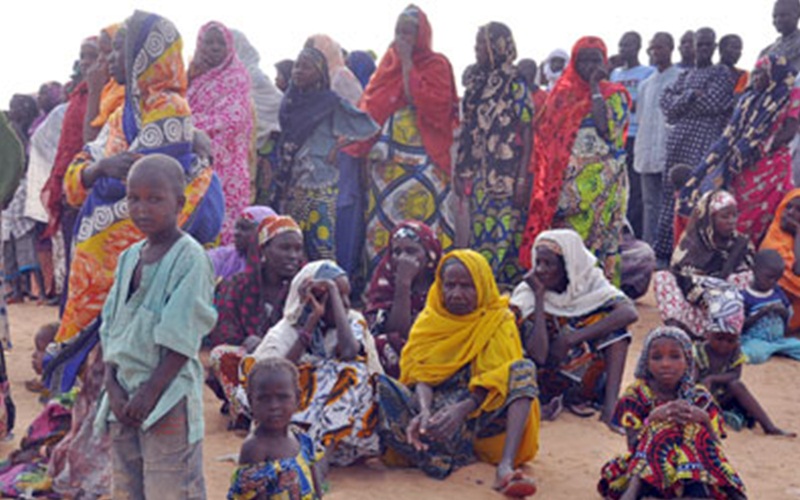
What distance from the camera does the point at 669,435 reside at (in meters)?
4.52

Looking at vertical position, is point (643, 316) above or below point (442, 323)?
below

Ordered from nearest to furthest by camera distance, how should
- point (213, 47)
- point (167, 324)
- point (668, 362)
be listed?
1. point (167, 324)
2. point (668, 362)
3. point (213, 47)

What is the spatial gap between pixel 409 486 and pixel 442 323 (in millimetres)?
890

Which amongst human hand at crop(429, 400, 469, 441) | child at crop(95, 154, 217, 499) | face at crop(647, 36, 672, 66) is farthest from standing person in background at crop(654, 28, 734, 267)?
child at crop(95, 154, 217, 499)

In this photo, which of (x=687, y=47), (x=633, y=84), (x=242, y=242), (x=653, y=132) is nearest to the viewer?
(x=242, y=242)

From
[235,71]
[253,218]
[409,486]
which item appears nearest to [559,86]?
[235,71]

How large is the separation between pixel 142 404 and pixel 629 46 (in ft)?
31.7

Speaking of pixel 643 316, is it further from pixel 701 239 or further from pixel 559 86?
pixel 559 86

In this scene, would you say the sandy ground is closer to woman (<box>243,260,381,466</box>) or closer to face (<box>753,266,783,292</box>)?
woman (<box>243,260,381,466</box>)

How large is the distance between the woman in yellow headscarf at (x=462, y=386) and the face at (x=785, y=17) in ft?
18.4

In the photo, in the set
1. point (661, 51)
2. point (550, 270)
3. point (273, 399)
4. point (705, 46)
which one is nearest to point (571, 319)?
point (550, 270)

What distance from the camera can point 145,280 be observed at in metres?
3.44

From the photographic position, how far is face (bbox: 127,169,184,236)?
136 inches

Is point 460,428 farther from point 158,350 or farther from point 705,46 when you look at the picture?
point 705,46
